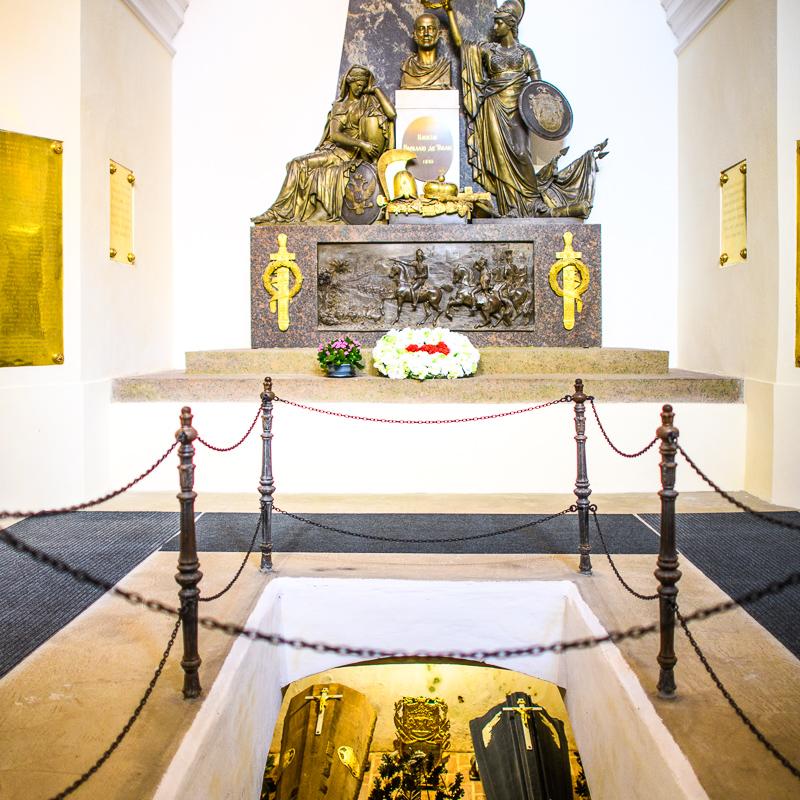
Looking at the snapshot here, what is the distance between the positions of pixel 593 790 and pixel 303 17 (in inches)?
361

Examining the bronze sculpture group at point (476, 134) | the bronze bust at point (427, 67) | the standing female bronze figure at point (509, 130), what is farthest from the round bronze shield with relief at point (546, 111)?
the bronze bust at point (427, 67)

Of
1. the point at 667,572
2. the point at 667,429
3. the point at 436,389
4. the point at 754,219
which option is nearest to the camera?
the point at 667,572

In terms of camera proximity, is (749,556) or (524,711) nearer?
(749,556)

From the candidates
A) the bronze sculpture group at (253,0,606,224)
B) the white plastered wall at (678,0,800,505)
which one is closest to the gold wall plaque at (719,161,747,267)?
the white plastered wall at (678,0,800,505)

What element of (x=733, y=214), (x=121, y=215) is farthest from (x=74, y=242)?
(x=733, y=214)

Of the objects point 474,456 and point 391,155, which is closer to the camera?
point 474,456

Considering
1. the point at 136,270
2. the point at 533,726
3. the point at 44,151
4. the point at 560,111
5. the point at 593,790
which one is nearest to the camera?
the point at 593,790

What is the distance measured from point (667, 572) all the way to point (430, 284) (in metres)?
5.76

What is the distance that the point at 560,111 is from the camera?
881 centimetres

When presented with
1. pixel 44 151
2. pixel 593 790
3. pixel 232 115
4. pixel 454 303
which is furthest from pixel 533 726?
pixel 232 115

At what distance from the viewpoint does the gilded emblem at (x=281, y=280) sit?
8.58m

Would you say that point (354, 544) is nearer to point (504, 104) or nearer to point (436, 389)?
point (436, 389)

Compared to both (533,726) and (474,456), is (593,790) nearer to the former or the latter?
(533,726)

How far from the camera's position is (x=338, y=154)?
9.20 metres
